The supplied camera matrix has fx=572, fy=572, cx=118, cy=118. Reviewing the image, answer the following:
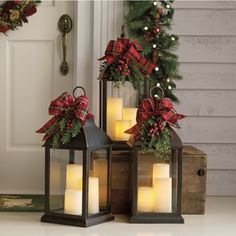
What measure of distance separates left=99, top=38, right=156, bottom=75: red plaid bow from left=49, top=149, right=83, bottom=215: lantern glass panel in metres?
0.46

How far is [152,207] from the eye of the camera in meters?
2.13

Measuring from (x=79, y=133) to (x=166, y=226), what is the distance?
46 cm

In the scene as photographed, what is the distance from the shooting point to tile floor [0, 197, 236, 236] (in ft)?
6.46

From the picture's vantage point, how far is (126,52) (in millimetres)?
2359

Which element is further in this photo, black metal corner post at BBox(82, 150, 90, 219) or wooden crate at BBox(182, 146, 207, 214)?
wooden crate at BBox(182, 146, 207, 214)

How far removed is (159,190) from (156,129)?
23 centimetres

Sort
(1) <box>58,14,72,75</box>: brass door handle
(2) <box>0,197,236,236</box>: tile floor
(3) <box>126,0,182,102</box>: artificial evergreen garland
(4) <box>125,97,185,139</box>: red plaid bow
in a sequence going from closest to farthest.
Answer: (2) <box>0,197,236,236</box>: tile floor
(4) <box>125,97,185,139</box>: red plaid bow
(3) <box>126,0,182,102</box>: artificial evergreen garland
(1) <box>58,14,72,75</box>: brass door handle

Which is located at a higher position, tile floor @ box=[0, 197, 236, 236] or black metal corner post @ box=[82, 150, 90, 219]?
black metal corner post @ box=[82, 150, 90, 219]

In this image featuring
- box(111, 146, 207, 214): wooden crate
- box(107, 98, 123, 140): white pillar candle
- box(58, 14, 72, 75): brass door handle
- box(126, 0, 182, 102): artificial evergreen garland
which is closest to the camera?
box(111, 146, 207, 214): wooden crate

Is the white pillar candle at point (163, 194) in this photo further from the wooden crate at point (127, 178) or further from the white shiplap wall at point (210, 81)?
the white shiplap wall at point (210, 81)

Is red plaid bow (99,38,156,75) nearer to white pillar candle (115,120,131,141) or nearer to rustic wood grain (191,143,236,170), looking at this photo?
white pillar candle (115,120,131,141)

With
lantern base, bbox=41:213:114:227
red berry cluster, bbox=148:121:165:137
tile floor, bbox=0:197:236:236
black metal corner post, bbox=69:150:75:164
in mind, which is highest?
red berry cluster, bbox=148:121:165:137

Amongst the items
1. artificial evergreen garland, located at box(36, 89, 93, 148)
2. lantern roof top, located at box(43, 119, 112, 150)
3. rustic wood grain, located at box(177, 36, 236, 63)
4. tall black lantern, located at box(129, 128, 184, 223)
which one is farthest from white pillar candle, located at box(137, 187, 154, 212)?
rustic wood grain, located at box(177, 36, 236, 63)

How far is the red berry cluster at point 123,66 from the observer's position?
231 centimetres
